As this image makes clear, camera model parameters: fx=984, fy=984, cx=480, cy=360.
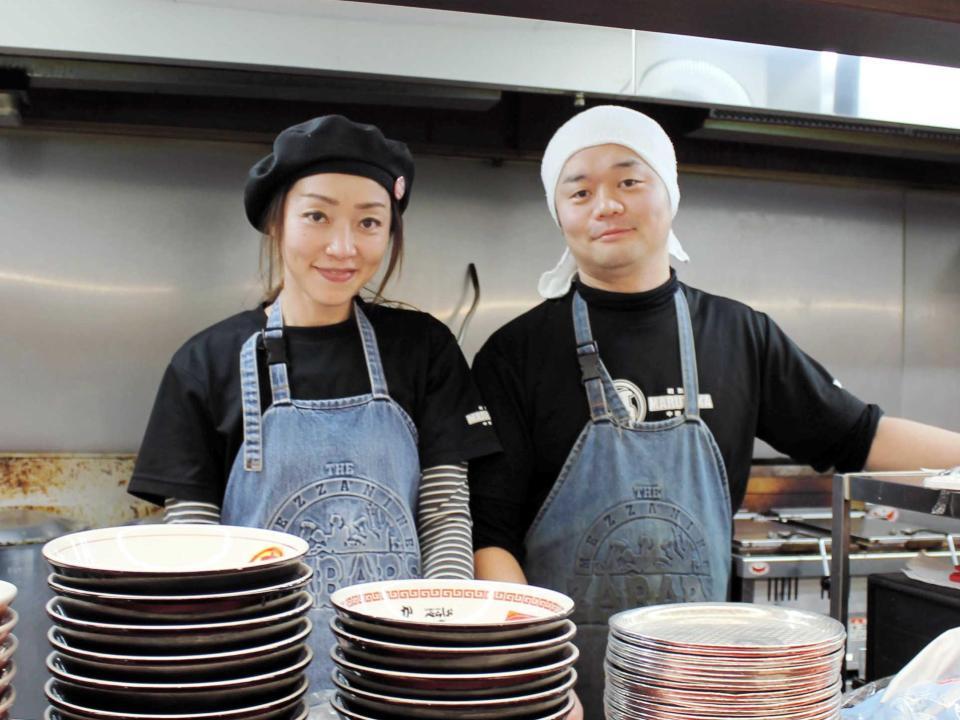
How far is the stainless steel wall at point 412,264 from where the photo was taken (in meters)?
2.48

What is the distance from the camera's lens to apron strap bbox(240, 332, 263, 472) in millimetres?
1501

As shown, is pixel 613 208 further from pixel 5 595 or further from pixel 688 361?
pixel 5 595

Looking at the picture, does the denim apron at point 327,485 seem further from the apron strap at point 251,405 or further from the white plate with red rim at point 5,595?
the white plate with red rim at point 5,595

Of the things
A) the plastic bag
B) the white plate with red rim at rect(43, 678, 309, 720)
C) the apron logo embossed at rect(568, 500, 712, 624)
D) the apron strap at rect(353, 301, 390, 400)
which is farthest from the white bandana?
the white plate with red rim at rect(43, 678, 309, 720)

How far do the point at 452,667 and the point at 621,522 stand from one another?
39.6 inches

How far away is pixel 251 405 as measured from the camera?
5.02ft

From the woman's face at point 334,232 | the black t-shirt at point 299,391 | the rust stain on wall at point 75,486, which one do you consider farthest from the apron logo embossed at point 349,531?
the rust stain on wall at point 75,486

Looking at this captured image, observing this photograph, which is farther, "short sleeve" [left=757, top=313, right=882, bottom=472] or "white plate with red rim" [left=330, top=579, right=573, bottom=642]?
"short sleeve" [left=757, top=313, right=882, bottom=472]

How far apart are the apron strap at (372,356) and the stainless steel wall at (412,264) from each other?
3.53 feet

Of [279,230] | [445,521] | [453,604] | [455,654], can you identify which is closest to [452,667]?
[455,654]

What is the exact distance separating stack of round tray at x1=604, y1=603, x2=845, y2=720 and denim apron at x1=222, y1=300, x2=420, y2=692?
63 centimetres

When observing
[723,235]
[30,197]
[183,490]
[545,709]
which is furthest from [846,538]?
[30,197]

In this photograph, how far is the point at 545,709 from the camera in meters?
0.75

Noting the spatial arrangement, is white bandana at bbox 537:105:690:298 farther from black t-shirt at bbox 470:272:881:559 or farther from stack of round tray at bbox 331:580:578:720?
stack of round tray at bbox 331:580:578:720
